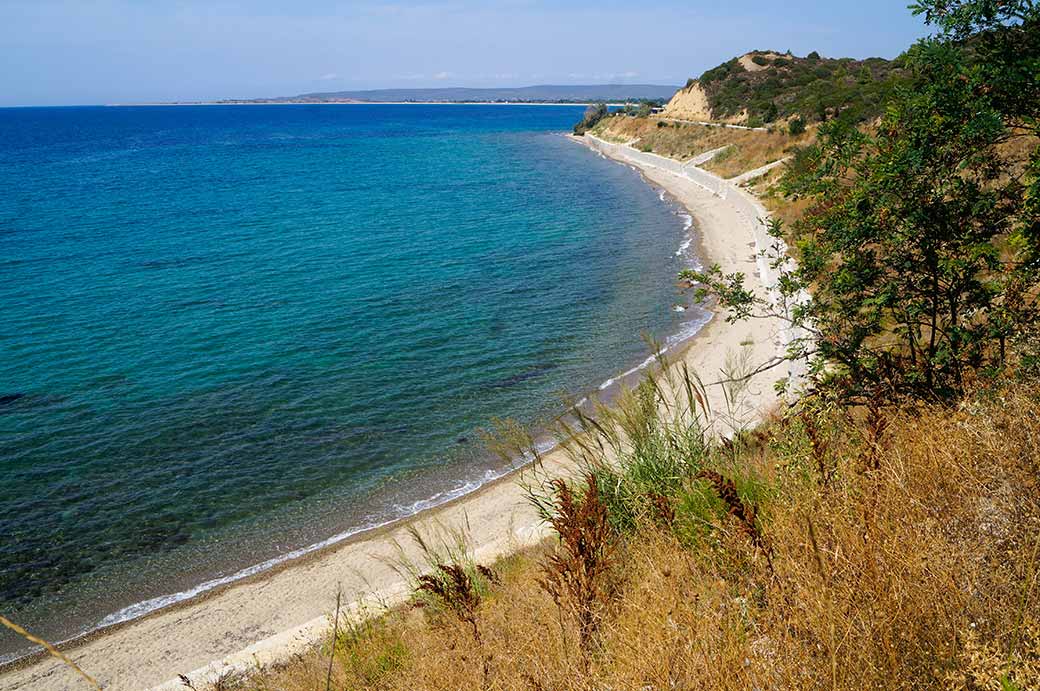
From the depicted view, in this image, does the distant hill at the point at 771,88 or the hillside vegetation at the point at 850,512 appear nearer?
the hillside vegetation at the point at 850,512

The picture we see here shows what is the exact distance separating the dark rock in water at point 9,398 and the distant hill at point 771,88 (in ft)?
158

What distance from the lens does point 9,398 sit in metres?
18.5

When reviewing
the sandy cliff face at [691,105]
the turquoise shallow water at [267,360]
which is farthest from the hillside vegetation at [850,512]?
the sandy cliff face at [691,105]

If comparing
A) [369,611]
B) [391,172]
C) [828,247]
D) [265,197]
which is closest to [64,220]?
[265,197]

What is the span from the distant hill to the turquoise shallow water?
19509 millimetres

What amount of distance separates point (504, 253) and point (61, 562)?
2532cm

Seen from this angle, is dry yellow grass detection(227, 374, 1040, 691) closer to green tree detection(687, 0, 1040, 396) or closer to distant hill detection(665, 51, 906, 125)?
green tree detection(687, 0, 1040, 396)

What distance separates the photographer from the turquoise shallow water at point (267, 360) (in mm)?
13258

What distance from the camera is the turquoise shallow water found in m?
13.3

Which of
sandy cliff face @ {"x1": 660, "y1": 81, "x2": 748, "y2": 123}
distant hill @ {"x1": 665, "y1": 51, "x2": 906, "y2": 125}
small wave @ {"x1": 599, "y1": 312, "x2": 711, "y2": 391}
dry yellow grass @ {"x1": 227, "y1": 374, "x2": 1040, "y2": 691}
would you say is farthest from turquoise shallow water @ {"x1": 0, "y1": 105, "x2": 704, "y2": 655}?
sandy cliff face @ {"x1": 660, "y1": 81, "x2": 748, "y2": 123}

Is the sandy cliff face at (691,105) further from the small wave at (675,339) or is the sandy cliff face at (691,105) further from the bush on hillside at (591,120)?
the small wave at (675,339)

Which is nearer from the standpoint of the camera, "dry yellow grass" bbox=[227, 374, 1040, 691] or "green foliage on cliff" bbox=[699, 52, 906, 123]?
"dry yellow grass" bbox=[227, 374, 1040, 691]

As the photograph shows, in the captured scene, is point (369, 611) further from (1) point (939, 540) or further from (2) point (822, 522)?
(1) point (939, 540)

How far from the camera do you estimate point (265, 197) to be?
5347cm
